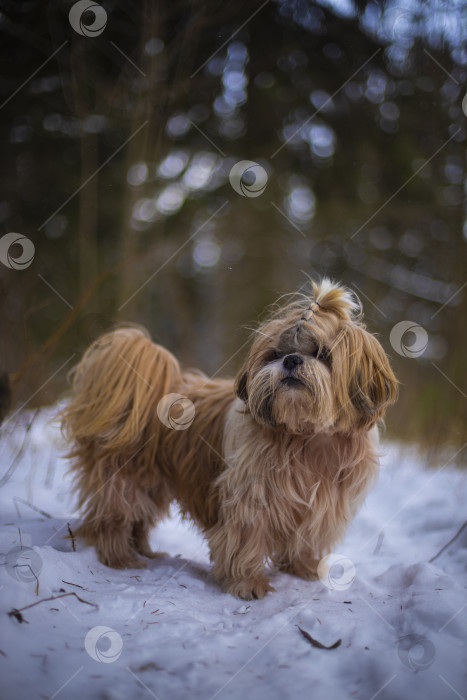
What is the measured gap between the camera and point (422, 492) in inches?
152

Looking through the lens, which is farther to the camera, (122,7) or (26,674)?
(122,7)

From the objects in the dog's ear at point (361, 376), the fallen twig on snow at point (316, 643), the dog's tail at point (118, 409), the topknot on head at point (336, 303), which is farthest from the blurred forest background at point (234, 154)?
the fallen twig on snow at point (316, 643)

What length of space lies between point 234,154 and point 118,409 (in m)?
5.14

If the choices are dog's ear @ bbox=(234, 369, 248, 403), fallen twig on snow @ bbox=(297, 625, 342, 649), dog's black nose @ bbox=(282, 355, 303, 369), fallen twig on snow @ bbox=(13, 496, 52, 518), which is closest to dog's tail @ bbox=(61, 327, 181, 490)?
fallen twig on snow @ bbox=(13, 496, 52, 518)

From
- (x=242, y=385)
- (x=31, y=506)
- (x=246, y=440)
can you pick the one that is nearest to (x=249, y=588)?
(x=246, y=440)

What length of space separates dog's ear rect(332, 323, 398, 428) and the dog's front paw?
100 centimetres

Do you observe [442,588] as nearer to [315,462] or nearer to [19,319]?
[315,462]

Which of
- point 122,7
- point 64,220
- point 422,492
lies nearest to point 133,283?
point 64,220

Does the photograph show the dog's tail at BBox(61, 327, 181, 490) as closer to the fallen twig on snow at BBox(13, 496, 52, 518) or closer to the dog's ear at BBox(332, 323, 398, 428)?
the fallen twig on snow at BBox(13, 496, 52, 518)

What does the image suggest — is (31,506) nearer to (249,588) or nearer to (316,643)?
(249,588)

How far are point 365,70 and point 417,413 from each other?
164 inches

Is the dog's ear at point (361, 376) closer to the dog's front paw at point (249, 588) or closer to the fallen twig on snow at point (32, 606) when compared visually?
the dog's front paw at point (249, 588)

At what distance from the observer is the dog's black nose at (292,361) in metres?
2.21

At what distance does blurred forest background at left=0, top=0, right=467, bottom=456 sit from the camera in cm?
450
